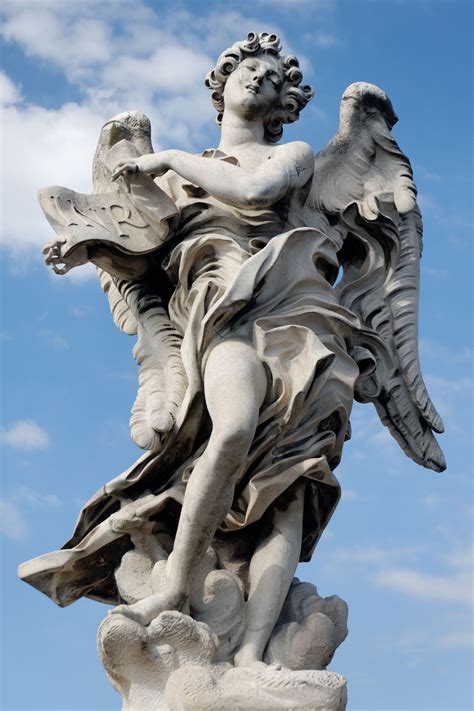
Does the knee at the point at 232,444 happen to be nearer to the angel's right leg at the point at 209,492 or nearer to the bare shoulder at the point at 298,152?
the angel's right leg at the point at 209,492

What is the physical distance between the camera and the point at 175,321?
877 centimetres

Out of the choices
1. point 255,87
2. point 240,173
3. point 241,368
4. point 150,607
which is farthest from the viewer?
point 255,87

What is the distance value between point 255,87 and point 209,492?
261 centimetres

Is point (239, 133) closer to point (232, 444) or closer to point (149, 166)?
point (149, 166)

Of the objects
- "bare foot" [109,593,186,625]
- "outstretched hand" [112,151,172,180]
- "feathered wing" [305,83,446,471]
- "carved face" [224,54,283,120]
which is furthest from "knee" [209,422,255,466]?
"carved face" [224,54,283,120]

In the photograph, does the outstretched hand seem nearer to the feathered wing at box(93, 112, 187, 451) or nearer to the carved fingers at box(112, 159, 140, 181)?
the carved fingers at box(112, 159, 140, 181)

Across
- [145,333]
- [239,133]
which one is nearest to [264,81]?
[239,133]

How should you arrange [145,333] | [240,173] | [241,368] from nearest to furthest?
[241,368] → [240,173] → [145,333]

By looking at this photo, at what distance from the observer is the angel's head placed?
29.9 feet

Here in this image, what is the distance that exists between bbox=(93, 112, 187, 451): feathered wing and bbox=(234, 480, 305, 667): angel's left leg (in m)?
0.75

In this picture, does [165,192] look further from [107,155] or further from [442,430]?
[442,430]

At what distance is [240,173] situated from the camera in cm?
859

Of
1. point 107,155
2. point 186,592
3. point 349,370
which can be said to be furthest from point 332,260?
point 186,592

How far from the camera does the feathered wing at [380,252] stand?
893 centimetres
